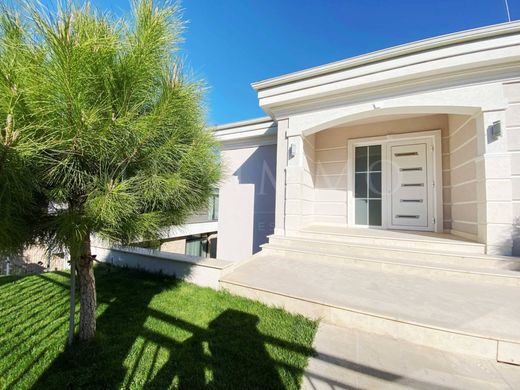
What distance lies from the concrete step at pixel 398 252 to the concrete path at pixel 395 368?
206 cm

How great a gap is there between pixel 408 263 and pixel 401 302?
4.26ft

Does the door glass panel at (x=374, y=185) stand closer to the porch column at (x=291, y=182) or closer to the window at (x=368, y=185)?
the window at (x=368, y=185)

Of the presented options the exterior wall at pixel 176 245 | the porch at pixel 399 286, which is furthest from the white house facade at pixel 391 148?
the exterior wall at pixel 176 245

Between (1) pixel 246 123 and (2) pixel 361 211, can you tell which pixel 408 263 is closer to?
(2) pixel 361 211

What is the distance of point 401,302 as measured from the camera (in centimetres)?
286

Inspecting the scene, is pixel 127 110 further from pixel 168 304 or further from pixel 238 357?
pixel 168 304

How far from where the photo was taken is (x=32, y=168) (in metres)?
1.63

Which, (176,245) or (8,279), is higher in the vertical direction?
(8,279)

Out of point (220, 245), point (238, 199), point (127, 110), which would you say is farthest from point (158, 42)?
point (220, 245)

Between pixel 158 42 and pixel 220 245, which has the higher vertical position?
pixel 158 42

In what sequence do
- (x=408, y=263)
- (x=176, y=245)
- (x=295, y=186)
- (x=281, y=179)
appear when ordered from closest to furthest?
1. (x=408, y=263)
2. (x=295, y=186)
3. (x=281, y=179)
4. (x=176, y=245)

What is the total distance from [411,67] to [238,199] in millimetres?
5217

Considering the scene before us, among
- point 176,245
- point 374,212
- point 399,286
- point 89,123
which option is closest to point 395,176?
point 374,212

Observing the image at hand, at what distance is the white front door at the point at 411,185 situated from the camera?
5.75 m
